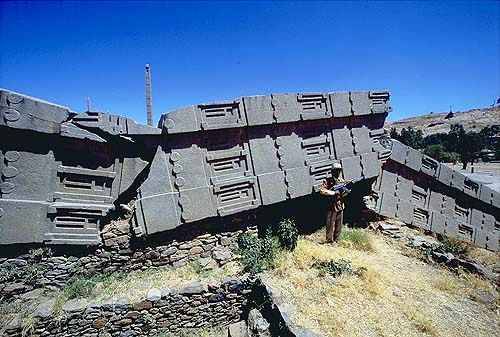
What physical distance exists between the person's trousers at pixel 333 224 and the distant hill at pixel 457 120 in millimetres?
33329

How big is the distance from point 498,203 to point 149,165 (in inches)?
448

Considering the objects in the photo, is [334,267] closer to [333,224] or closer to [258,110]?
[333,224]

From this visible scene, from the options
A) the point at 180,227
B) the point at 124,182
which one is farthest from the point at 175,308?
the point at 124,182

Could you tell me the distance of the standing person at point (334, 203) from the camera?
7754 millimetres

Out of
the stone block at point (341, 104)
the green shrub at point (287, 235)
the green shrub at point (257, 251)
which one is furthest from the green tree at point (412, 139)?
the green shrub at point (257, 251)

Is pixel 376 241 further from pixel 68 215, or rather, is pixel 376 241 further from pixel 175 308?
pixel 68 215

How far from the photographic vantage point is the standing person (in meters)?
7.75

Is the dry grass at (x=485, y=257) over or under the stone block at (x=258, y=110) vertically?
under

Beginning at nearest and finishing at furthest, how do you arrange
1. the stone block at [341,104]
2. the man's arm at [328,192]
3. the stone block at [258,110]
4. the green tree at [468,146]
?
the stone block at [258,110]
the man's arm at [328,192]
the stone block at [341,104]
the green tree at [468,146]

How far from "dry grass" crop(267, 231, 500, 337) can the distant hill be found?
110 feet

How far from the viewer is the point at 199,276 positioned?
6.70m

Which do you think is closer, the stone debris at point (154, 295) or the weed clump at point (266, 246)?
the stone debris at point (154, 295)

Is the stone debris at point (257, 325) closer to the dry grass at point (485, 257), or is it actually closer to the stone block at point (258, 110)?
the stone block at point (258, 110)

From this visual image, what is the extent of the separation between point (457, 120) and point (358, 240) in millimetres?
39225
